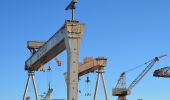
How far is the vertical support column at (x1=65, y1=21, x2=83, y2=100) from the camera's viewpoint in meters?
43.9

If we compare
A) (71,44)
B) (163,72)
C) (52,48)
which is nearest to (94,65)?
(52,48)

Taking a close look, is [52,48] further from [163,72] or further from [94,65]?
[163,72]

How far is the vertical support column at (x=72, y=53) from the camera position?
43.9 meters

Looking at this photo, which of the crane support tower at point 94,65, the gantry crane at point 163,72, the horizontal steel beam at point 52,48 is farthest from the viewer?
the gantry crane at point 163,72

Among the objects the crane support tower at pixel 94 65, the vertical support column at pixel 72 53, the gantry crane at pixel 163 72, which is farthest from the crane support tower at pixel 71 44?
the gantry crane at pixel 163 72

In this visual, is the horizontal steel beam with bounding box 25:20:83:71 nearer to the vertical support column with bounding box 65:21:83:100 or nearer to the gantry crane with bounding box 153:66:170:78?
the vertical support column with bounding box 65:21:83:100

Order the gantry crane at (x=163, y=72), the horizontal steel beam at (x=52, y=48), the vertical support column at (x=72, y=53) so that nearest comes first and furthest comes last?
the vertical support column at (x=72, y=53) < the horizontal steel beam at (x=52, y=48) < the gantry crane at (x=163, y=72)

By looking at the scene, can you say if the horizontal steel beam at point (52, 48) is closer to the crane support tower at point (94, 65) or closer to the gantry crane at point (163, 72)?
the crane support tower at point (94, 65)

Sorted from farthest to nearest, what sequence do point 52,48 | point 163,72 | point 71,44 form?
1. point 163,72
2. point 52,48
3. point 71,44

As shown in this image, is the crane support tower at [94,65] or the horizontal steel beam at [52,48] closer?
the horizontal steel beam at [52,48]

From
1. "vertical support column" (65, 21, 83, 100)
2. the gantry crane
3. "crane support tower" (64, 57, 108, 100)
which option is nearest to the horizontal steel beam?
"vertical support column" (65, 21, 83, 100)

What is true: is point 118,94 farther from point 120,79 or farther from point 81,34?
point 81,34

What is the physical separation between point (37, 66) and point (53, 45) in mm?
15253

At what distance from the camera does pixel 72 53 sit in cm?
4488
